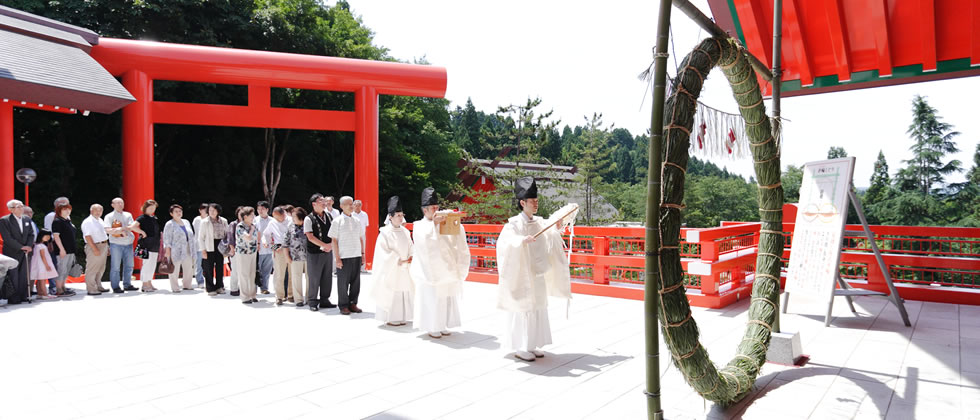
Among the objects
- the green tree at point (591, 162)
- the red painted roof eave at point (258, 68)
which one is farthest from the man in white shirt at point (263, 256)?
the green tree at point (591, 162)

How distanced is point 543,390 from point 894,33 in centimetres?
760

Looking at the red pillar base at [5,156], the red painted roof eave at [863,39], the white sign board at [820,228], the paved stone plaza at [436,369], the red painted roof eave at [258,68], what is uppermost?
the red painted roof eave at [258,68]

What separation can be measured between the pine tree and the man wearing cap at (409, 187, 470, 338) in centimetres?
2943

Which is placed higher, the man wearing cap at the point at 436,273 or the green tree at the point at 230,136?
the green tree at the point at 230,136

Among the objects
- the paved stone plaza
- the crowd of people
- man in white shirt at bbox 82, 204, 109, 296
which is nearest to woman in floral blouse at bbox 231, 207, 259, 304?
the crowd of people

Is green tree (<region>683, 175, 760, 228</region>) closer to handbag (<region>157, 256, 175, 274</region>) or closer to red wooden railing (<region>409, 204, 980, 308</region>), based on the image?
red wooden railing (<region>409, 204, 980, 308</region>)

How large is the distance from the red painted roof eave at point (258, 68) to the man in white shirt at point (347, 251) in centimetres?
628

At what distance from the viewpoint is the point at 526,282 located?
4887 millimetres

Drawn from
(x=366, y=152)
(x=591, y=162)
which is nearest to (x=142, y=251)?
(x=366, y=152)

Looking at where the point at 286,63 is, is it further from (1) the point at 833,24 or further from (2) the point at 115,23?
(1) the point at 833,24

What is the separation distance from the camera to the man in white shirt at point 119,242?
903 cm

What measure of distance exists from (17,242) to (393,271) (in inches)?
238

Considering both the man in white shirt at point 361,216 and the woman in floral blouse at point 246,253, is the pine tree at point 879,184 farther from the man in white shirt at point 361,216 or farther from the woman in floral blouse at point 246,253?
the woman in floral blouse at point 246,253

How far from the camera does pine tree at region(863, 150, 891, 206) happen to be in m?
27.8
